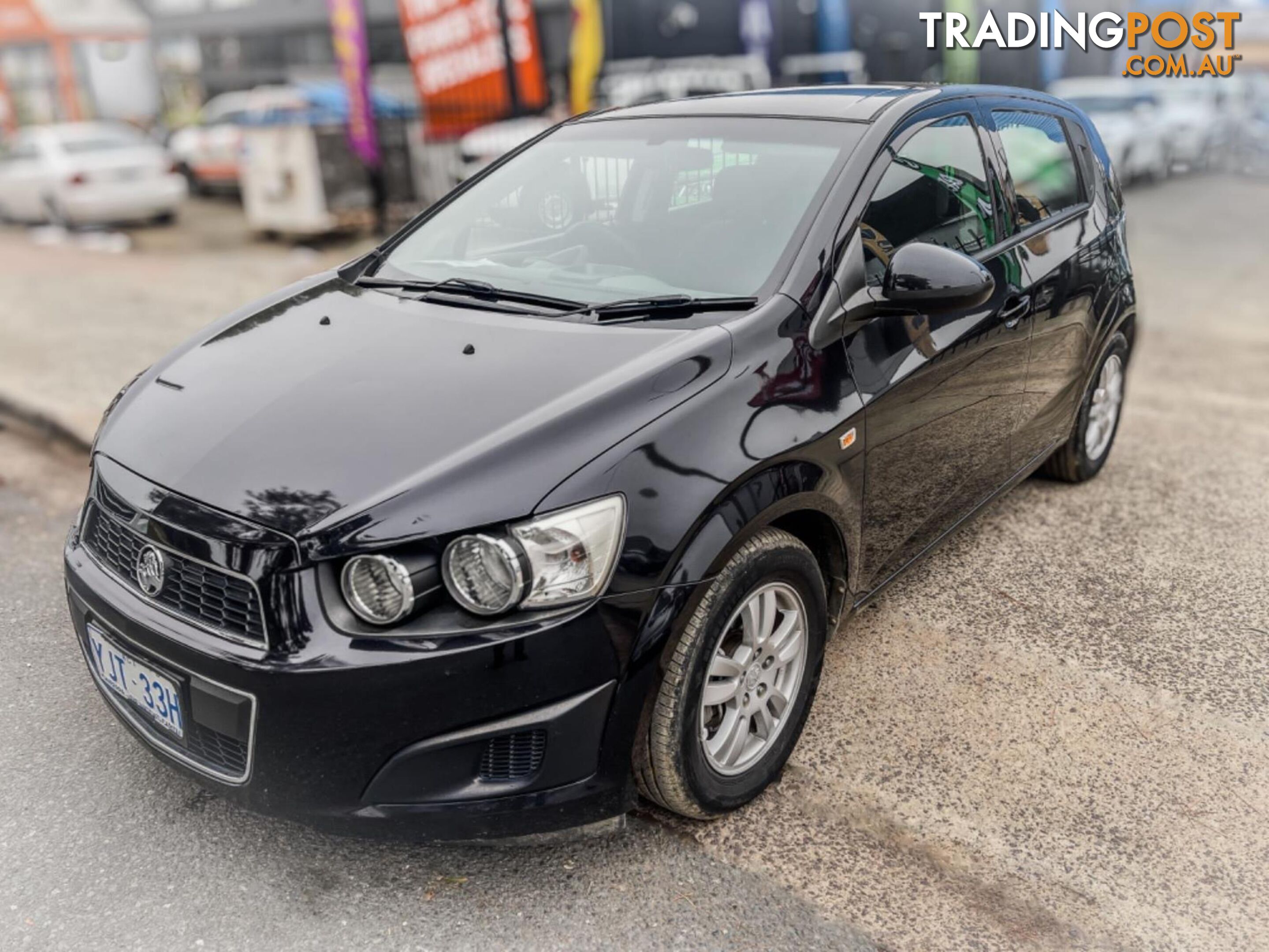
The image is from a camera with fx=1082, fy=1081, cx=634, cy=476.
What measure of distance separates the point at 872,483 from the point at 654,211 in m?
1.04

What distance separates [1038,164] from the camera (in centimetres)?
405

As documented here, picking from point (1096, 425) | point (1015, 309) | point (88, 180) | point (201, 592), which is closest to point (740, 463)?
point (201, 592)

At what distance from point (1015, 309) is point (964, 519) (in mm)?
726

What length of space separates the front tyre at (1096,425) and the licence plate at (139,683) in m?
3.64

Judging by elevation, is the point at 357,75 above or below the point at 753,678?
above

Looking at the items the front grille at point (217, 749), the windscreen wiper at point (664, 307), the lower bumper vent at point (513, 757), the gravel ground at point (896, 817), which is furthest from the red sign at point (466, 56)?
the lower bumper vent at point (513, 757)

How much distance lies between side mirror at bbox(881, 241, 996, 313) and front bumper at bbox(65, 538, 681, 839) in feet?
3.63

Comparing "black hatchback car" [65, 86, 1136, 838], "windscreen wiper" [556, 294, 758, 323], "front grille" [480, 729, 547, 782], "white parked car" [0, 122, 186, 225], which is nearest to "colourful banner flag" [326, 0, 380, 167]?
"white parked car" [0, 122, 186, 225]

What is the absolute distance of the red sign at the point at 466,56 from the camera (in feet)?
42.0

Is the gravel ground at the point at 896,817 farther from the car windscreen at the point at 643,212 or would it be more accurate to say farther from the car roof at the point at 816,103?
the car roof at the point at 816,103

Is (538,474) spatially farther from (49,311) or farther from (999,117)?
(49,311)

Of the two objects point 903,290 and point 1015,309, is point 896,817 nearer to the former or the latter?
point 903,290

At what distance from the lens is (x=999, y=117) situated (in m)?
3.88

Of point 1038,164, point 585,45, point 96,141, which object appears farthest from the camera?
point 585,45
